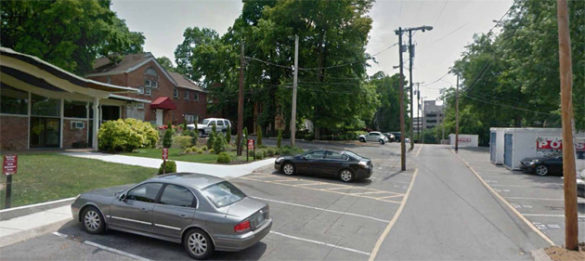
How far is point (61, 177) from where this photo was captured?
11.2 metres

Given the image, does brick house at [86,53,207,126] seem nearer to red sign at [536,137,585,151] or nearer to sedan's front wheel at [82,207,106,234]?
sedan's front wheel at [82,207,106,234]

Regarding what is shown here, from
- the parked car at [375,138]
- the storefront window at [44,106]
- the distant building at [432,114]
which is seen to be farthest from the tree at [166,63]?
the distant building at [432,114]

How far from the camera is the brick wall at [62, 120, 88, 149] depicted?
66.7 feet

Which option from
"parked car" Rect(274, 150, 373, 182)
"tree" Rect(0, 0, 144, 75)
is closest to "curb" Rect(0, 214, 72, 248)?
"parked car" Rect(274, 150, 373, 182)

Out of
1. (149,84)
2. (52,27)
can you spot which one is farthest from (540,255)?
(149,84)

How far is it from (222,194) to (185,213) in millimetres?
792

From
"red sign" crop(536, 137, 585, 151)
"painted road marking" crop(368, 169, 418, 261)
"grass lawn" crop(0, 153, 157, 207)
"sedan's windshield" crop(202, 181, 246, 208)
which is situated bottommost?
"painted road marking" crop(368, 169, 418, 261)

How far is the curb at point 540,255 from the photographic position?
6152mm

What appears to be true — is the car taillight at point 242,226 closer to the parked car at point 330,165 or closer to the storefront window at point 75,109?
the parked car at point 330,165

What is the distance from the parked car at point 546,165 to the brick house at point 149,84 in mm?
28358

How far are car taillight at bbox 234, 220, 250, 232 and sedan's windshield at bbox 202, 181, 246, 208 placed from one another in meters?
0.58

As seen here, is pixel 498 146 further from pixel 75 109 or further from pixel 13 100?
pixel 13 100

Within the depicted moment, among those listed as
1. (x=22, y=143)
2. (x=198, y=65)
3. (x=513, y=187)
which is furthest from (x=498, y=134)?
(x=198, y=65)

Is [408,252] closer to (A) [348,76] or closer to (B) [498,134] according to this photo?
(B) [498,134]
